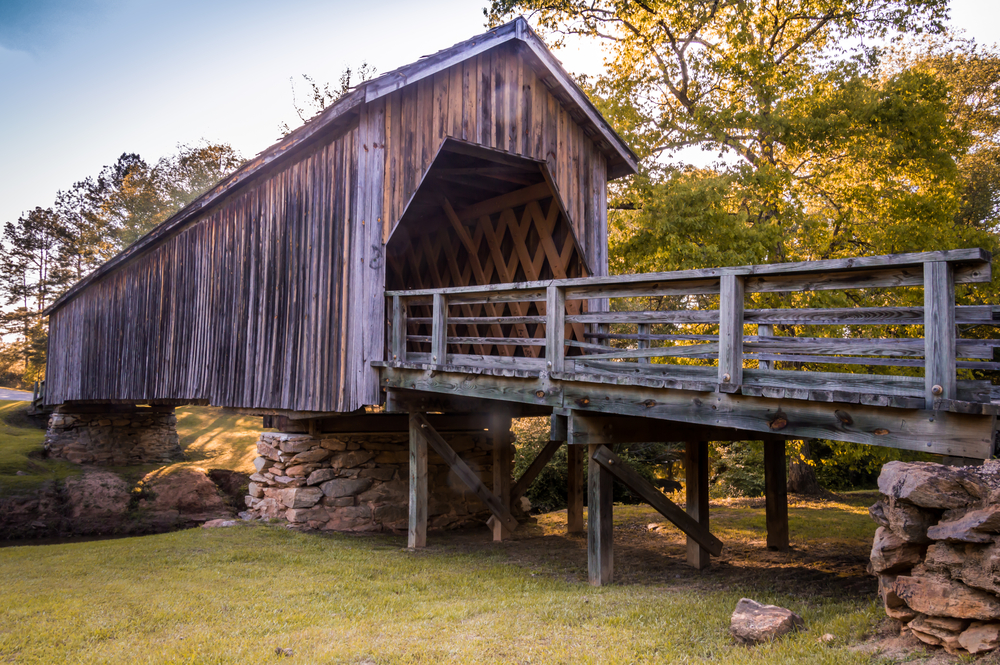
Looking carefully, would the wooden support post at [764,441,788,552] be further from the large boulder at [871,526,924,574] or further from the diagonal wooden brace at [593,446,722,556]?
the large boulder at [871,526,924,574]

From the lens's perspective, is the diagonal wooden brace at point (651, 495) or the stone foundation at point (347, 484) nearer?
the diagonal wooden brace at point (651, 495)

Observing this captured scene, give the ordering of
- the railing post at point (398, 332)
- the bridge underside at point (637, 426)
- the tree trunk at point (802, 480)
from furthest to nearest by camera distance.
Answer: the tree trunk at point (802, 480)
the railing post at point (398, 332)
the bridge underside at point (637, 426)

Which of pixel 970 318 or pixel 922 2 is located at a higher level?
pixel 922 2

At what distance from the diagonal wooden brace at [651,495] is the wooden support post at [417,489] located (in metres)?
3.30

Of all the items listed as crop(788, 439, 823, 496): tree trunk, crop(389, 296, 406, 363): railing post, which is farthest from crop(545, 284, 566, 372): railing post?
crop(788, 439, 823, 496): tree trunk

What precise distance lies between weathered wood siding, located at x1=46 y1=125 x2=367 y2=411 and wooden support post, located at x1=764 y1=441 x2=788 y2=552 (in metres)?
5.62

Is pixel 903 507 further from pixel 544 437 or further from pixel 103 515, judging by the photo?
pixel 103 515

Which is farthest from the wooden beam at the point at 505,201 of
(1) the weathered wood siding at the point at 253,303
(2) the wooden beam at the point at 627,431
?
(2) the wooden beam at the point at 627,431

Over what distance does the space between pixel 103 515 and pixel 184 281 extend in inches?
214

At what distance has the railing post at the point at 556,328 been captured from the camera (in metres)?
6.57

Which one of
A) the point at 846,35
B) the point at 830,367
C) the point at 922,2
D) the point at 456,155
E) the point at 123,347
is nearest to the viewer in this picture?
the point at 830,367

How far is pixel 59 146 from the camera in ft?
111

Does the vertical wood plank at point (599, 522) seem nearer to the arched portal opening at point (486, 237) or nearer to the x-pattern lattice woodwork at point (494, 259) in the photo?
the arched portal opening at point (486, 237)

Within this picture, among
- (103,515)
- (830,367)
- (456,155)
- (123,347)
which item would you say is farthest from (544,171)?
(103,515)
